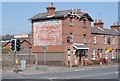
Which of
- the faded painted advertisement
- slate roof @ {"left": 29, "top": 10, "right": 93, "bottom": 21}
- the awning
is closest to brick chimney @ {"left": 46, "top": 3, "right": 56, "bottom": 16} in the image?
slate roof @ {"left": 29, "top": 10, "right": 93, "bottom": 21}

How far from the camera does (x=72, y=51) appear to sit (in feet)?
166

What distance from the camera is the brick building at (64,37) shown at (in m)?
49.5

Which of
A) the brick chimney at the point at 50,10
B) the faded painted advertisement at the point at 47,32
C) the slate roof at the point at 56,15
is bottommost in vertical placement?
the faded painted advertisement at the point at 47,32

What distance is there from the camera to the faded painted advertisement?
49625mm

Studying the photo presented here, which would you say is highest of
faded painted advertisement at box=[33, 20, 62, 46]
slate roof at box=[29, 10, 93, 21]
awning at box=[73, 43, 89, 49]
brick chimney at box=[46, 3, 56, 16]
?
brick chimney at box=[46, 3, 56, 16]

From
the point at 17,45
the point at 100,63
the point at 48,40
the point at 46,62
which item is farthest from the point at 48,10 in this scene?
the point at 17,45

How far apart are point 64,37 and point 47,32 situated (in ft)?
10.2

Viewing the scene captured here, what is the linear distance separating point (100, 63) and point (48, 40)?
10662 millimetres

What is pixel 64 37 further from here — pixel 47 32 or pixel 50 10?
pixel 50 10

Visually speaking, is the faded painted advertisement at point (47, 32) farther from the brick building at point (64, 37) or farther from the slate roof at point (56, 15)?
the slate roof at point (56, 15)

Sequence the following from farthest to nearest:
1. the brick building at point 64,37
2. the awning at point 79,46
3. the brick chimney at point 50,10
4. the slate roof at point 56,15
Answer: the brick chimney at point 50,10, the awning at point 79,46, the slate roof at point 56,15, the brick building at point 64,37

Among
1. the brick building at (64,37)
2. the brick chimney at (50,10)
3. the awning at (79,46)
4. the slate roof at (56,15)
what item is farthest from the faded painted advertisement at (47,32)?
the awning at (79,46)

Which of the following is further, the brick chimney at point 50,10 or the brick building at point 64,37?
the brick chimney at point 50,10

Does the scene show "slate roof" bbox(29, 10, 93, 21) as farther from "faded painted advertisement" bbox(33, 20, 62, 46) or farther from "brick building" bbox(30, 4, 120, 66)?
"faded painted advertisement" bbox(33, 20, 62, 46)
